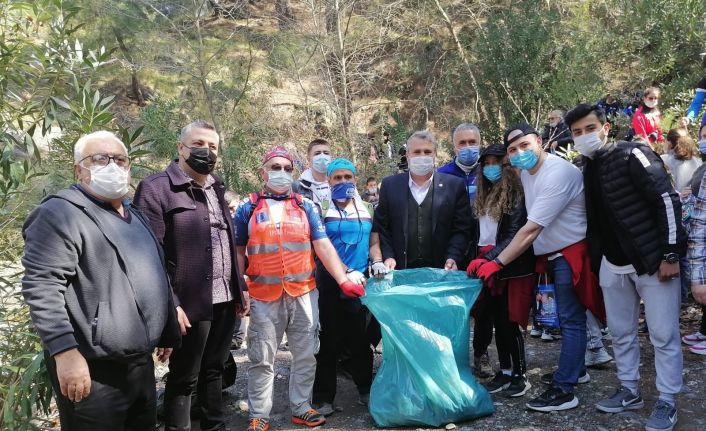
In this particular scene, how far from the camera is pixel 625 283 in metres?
3.18

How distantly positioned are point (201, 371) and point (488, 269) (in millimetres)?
1923

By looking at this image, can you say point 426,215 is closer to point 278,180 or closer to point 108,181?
point 278,180

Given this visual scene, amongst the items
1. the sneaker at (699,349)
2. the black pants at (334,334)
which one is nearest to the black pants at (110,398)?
the black pants at (334,334)

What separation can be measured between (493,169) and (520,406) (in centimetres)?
160

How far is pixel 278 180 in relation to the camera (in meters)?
3.42

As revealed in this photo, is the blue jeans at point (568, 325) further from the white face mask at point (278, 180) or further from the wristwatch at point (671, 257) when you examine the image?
the white face mask at point (278, 180)

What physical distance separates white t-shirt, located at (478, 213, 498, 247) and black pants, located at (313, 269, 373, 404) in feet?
3.18

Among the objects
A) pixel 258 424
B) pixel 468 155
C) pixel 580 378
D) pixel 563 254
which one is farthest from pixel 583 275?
pixel 258 424

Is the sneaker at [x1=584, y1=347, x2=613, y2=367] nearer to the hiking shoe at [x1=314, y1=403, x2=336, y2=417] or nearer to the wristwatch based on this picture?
the wristwatch

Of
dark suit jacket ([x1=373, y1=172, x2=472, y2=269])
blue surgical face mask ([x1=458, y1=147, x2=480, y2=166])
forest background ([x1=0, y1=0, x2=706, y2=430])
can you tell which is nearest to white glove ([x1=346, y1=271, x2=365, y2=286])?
dark suit jacket ([x1=373, y1=172, x2=472, y2=269])

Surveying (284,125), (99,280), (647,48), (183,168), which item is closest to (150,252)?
(99,280)

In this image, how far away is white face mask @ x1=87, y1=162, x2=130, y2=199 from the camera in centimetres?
237

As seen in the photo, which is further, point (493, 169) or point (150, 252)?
point (493, 169)

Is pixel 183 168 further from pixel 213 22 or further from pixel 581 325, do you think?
pixel 213 22
